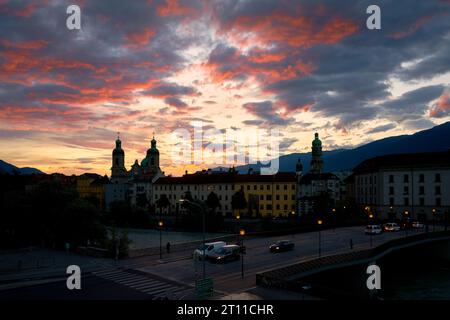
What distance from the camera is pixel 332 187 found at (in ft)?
441

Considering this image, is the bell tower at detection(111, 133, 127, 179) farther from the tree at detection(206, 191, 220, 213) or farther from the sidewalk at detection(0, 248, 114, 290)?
the sidewalk at detection(0, 248, 114, 290)

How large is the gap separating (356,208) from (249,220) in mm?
29906

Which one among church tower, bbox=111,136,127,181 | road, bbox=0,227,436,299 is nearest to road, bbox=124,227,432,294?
road, bbox=0,227,436,299

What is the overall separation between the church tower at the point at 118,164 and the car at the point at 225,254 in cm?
14875

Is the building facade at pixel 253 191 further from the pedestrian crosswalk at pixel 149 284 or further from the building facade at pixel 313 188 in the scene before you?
the pedestrian crosswalk at pixel 149 284

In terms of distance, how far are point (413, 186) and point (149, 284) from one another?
80882mm

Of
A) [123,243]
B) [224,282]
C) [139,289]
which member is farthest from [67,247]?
[224,282]

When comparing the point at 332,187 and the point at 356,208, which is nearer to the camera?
the point at 356,208

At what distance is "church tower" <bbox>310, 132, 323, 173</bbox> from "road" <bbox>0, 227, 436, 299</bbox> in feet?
329
